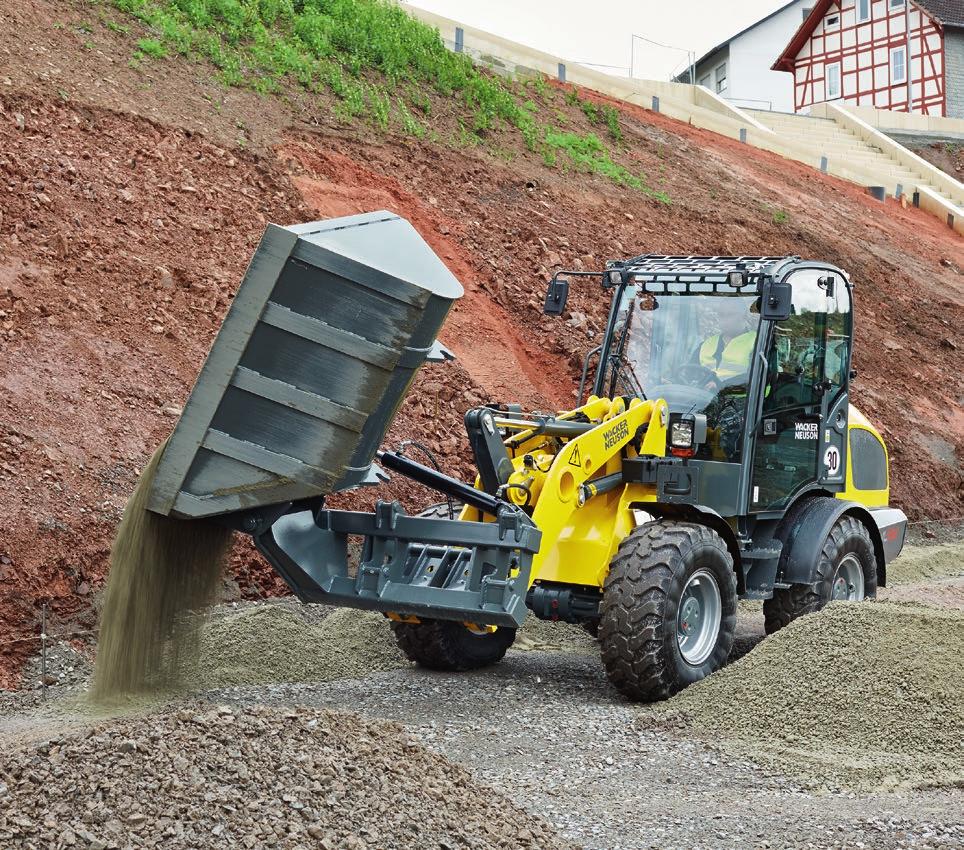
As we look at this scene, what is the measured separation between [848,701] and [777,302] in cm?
252

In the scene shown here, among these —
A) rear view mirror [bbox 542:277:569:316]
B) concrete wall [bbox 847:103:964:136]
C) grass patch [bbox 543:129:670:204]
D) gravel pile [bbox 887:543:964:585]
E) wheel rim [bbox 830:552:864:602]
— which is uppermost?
concrete wall [bbox 847:103:964:136]

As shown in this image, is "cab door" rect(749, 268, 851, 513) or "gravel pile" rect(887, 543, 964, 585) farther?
"gravel pile" rect(887, 543, 964, 585)

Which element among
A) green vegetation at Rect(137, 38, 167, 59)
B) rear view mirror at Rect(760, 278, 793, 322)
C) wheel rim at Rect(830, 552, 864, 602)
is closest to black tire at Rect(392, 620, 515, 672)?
wheel rim at Rect(830, 552, 864, 602)

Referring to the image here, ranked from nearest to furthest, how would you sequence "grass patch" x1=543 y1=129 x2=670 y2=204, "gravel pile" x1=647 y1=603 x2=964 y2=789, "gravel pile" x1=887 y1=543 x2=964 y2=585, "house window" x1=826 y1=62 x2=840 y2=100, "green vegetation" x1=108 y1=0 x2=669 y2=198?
"gravel pile" x1=647 y1=603 x2=964 y2=789 < "gravel pile" x1=887 y1=543 x2=964 y2=585 < "green vegetation" x1=108 y1=0 x2=669 y2=198 < "grass patch" x1=543 y1=129 x2=670 y2=204 < "house window" x1=826 y1=62 x2=840 y2=100

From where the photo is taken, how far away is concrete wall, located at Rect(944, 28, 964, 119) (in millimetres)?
41688

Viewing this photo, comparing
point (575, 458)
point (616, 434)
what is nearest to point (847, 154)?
point (616, 434)

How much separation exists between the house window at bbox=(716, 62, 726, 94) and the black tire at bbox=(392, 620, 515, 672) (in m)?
47.4

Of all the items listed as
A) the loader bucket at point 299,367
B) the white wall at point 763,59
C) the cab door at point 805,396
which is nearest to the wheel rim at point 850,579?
the cab door at point 805,396

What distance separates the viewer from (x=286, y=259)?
6.28 metres

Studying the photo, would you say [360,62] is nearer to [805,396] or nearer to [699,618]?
[805,396]

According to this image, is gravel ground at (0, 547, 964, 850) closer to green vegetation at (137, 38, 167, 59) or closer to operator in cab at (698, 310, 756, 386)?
operator in cab at (698, 310, 756, 386)

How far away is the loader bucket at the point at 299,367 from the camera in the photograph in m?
6.32

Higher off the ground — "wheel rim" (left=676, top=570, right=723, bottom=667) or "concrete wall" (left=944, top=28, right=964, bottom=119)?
"concrete wall" (left=944, top=28, right=964, bottom=119)

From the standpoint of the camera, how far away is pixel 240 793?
16.0ft
